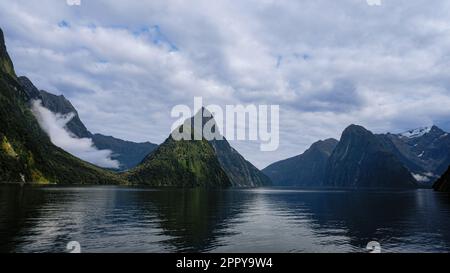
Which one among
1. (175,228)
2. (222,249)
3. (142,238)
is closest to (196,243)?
(222,249)

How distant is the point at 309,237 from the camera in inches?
2074
